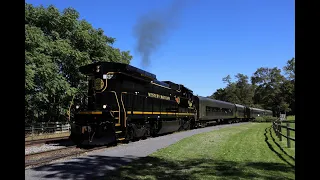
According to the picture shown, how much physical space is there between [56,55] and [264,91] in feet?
311

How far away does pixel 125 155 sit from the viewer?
441 inches

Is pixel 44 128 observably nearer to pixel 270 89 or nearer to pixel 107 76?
pixel 107 76

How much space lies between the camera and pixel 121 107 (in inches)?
A: 575

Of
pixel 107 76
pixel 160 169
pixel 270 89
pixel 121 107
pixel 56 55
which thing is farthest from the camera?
pixel 270 89

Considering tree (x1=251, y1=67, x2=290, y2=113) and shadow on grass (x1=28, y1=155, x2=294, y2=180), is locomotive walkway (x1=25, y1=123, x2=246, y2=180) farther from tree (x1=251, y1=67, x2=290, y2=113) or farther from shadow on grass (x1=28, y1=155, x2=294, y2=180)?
tree (x1=251, y1=67, x2=290, y2=113)

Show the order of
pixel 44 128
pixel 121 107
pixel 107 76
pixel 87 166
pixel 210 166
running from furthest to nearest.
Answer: pixel 44 128
pixel 107 76
pixel 121 107
pixel 87 166
pixel 210 166

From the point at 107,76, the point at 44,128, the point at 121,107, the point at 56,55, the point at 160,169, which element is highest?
the point at 56,55

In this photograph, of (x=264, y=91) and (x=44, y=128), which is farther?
(x=264, y=91)

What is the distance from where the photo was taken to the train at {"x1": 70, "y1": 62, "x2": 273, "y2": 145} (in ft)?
44.6

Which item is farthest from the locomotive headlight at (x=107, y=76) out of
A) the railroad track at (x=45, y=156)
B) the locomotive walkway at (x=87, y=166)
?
the locomotive walkway at (x=87, y=166)

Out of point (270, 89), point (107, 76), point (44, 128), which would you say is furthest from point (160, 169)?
point (270, 89)
